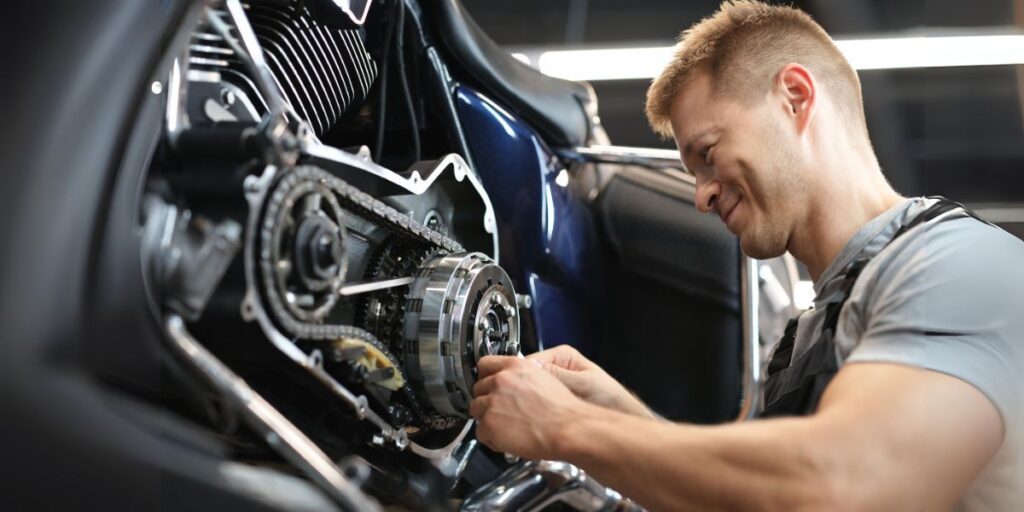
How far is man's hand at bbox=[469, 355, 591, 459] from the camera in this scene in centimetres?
90

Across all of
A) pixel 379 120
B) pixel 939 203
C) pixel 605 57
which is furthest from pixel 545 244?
pixel 605 57

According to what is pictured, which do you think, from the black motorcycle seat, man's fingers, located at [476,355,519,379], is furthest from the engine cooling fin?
man's fingers, located at [476,355,519,379]

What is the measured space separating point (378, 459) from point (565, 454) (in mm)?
229

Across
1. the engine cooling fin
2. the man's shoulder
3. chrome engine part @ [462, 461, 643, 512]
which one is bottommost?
chrome engine part @ [462, 461, 643, 512]

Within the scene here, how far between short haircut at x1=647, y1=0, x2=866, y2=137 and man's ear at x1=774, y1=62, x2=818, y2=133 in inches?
0.7

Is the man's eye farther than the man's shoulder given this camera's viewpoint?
Yes

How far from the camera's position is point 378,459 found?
99 cm

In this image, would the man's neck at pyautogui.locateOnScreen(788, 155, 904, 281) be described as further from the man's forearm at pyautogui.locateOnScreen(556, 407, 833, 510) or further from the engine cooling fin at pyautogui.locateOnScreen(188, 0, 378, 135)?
the engine cooling fin at pyautogui.locateOnScreen(188, 0, 378, 135)

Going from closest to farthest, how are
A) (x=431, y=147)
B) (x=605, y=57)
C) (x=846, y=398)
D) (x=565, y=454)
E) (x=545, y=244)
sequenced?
(x=846, y=398) < (x=565, y=454) < (x=431, y=147) < (x=545, y=244) < (x=605, y=57)

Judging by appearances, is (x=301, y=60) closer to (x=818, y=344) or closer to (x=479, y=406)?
(x=479, y=406)

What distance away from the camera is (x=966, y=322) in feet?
2.64

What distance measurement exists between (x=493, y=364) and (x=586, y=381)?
0.60ft

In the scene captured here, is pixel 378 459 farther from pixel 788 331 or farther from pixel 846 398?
pixel 788 331

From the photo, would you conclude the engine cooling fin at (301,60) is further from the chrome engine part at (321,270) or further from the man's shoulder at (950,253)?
the man's shoulder at (950,253)
